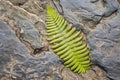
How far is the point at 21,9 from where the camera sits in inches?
142

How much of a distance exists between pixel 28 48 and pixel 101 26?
120 centimetres

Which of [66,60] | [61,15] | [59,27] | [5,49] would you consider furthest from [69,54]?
[5,49]

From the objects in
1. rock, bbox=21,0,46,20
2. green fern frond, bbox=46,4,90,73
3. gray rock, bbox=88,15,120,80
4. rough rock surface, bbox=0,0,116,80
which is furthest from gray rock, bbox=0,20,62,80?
gray rock, bbox=88,15,120,80

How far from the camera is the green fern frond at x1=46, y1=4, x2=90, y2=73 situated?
3.46 metres

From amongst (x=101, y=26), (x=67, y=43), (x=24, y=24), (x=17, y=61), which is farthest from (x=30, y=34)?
(x=101, y=26)

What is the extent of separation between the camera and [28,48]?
3.39 m

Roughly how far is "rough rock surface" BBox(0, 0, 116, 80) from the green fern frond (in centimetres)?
9

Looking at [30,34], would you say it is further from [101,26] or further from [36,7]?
[101,26]

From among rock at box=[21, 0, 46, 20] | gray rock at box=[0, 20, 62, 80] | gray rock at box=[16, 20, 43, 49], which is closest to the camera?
gray rock at box=[0, 20, 62, 80]

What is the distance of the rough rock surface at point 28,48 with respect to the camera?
331cm

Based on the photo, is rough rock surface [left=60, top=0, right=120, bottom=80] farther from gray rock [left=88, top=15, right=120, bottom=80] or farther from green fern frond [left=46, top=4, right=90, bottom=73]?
green fern frond [left=46, top=4, right=90, bottom=73]

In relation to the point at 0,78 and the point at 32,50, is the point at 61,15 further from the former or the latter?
the point at 0,78

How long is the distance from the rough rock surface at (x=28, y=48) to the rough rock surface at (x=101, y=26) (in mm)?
16

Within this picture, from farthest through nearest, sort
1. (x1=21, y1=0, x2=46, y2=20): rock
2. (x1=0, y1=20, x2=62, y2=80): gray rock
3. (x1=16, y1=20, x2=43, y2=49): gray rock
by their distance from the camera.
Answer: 1. (x1=21, y1=0, x2=46, y2=20): rock
2. (x1=16, y1=20, x2=43, y2=49): gray rock
3. (x1=0, y1=20, x2=62, y2=80): gray rock
